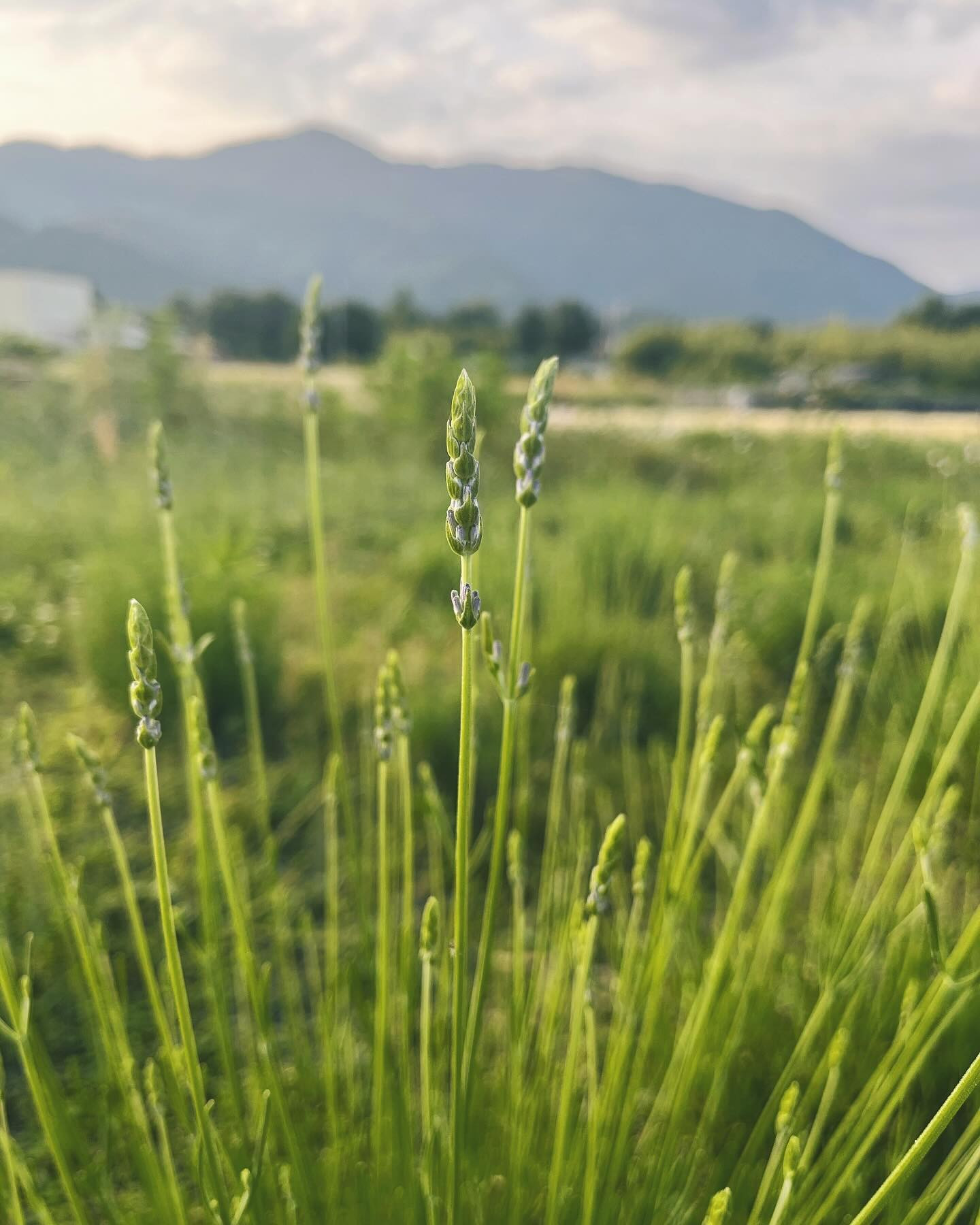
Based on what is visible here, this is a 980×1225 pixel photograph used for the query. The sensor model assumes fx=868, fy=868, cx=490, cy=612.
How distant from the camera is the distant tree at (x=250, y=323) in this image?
117ft

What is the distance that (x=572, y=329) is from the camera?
41438 millimetres

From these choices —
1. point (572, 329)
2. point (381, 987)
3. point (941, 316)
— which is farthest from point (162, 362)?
point (572, 329)

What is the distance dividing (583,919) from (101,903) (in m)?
1.86

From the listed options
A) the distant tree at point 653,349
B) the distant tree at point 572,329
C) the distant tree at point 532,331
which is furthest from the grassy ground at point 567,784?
the distant tree at point 532,331

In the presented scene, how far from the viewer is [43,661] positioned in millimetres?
4090

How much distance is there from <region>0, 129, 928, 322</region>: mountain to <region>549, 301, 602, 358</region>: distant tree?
104m

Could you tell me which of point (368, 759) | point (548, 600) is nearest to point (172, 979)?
point (368, 759)

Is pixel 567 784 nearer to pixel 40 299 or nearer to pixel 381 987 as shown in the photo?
pixel 381 987

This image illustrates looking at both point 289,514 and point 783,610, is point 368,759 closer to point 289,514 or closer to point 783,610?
point 783,610

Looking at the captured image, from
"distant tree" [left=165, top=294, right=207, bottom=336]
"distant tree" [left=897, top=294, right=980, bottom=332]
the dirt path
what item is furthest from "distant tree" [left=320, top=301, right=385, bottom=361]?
"distant tree" [left=897, top=294, right=980, bottom=332]

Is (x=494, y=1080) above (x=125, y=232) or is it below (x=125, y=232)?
below

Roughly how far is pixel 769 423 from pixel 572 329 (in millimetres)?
27802

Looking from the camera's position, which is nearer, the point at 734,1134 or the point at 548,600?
the point at 734,1134

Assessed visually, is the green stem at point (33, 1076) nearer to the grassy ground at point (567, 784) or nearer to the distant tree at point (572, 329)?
the grassy ground at point (567, 784)
